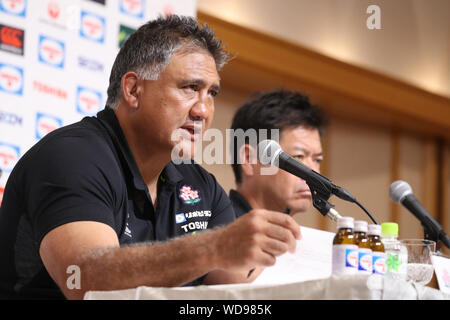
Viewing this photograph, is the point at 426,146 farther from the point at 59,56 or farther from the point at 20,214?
the point at 20,214

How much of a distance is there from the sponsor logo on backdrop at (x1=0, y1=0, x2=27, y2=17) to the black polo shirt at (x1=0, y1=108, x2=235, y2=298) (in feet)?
3.07

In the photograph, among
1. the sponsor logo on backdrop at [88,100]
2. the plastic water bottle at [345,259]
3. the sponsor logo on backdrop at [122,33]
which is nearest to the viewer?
the plastic water bottle at [345,259]

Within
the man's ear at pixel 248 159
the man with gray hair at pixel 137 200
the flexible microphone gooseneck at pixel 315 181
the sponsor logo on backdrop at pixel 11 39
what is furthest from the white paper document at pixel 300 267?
the sponsor logo on backdrop at pixel 11 39

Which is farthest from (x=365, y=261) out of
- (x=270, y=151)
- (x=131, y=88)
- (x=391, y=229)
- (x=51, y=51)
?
(x=51, y=51)

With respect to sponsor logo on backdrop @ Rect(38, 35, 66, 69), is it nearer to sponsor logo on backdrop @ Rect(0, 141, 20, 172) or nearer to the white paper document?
sponsor logo on backdrop @ Rect(0, 141, 20, 172)

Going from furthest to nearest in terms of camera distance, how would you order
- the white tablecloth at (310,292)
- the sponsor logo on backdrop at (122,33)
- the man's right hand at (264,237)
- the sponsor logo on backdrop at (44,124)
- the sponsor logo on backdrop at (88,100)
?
1. the sponsor logo on backdrop at (122,33)
2. the sponsor logo on backdrop at (88,100)
3. the sponsor logo on backdrop at (44,124)
4. the man's right hand at (264,237)
5. the white tablecloth at (310,292)

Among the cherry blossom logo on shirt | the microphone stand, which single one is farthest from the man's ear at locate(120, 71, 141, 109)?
the microphone stand

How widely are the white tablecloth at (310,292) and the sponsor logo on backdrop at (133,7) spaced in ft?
6.19

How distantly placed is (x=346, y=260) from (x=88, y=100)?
1639mm

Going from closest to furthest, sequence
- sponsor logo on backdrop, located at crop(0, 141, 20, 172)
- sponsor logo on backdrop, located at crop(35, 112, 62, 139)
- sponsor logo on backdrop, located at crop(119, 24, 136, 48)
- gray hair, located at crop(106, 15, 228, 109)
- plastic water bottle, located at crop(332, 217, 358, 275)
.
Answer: plastic water bottle, located at crop(332, 217, 358, 275) < gray hair, located at crop(106, 15, 228, 109) < sponsor logo on backdrop, located at crop(0, 141, 20, 172) < sponsor logo on backdrop, located at crop(35, 112, 62, 139) < sponsor logo on backdrop, located at crop(119, 24, 136, 48)

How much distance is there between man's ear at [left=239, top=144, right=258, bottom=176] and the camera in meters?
2.50

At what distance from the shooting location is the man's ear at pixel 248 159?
250 centimetres

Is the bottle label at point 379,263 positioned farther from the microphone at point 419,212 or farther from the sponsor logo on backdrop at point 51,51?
the sponsor logo on backdrop at point 51,51

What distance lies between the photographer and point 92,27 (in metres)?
2.51
